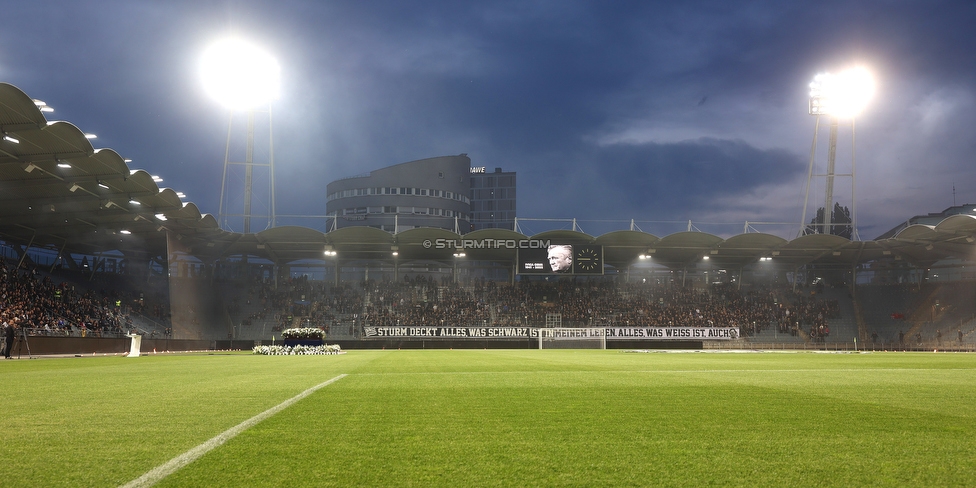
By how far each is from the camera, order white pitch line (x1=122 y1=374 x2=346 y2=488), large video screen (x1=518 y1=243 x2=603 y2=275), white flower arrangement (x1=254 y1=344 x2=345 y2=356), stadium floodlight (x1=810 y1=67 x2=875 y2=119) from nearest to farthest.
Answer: white pitch line (x1=122 y1=374 x2=346 y2=488)
white flower arrangement (x1=254 y1=344 x2=345 y2=356)
large video screen (x1=518 y1=243 x2=603 y2=275)
stadium floodlight (x1=810 y1=67 x2=875 y2=119)

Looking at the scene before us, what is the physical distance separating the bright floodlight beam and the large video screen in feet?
70.2

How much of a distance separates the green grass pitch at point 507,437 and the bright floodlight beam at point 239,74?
34.9 m

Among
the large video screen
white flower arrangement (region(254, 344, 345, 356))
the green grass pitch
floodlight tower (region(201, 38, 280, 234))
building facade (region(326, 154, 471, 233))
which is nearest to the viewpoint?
the green grass pitch

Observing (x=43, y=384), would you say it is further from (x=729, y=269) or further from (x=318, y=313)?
(x=729, y=269)

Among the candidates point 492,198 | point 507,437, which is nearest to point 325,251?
point 507,437

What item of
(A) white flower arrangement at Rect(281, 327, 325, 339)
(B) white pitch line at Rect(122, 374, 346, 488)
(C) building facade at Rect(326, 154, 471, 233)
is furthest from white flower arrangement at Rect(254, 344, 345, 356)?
(C) building facade at Rect(326, 154, 471, 233)

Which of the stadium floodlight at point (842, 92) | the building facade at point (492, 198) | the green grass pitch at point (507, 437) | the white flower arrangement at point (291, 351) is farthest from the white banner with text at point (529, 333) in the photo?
the building facade at point (492, 198)

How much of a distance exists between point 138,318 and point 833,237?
48.5 metres

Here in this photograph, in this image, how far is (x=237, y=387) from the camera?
9.20 m

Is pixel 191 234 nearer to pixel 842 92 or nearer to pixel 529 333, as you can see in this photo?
pixel 529 333

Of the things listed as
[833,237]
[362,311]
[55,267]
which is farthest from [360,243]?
[833,237]

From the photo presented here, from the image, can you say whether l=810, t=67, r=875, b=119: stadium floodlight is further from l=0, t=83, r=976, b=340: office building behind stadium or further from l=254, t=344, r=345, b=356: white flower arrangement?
l=254, t=344, r=345, b=356: white flower arrangement

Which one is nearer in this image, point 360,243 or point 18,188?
point 18,188

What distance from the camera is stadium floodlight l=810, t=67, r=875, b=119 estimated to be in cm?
4662
